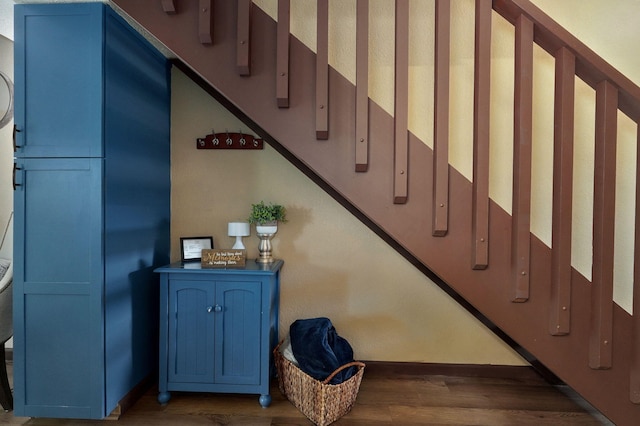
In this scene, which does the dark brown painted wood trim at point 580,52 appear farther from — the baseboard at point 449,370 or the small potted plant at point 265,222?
the baseboard at point 449,370

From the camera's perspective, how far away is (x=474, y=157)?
1.44 m

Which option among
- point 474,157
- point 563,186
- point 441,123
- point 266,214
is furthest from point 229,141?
point 563,186

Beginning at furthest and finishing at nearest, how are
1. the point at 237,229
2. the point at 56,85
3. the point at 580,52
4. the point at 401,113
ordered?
1. the point at 237,229
2. the point at 56,85
3. the point at 401,113
4. the point at 580,52

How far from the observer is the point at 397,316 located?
244cm

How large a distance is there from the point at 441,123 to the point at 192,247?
1.64 meters

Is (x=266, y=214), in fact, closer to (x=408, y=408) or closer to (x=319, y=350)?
(x=319, y=350)

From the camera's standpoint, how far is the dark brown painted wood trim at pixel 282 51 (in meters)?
1.45

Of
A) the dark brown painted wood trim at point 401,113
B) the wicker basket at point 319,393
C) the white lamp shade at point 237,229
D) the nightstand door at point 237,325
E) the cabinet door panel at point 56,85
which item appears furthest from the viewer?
the white lamp shade at point 237,229

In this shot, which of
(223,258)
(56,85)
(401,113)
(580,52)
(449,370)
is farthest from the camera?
(449,370)

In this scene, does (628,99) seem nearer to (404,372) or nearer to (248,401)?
(404,372)

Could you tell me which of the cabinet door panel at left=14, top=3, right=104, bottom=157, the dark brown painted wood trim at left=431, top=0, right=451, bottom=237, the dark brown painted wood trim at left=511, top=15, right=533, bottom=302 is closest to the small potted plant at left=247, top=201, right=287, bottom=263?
the cabinet door panel at left=14, top=3, right=104, bottom=157

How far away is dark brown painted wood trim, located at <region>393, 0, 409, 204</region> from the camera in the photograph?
144 centimetres

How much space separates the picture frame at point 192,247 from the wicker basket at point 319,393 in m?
0.80

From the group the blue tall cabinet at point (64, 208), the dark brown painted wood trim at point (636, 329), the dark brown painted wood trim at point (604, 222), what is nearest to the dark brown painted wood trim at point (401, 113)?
the dark brown painted wood trim at point (604, 222)
